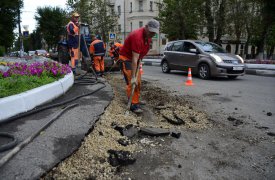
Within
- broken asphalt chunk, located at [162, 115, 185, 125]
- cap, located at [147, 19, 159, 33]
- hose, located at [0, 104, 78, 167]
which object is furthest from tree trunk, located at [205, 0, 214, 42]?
hose, located at [0, 104, 78, 167]

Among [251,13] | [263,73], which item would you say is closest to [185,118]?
[263,73]

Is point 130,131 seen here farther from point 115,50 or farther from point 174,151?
point 115,50

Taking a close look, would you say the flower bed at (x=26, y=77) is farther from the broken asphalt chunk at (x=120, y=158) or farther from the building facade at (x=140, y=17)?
the building facade at (x=140, y=17)

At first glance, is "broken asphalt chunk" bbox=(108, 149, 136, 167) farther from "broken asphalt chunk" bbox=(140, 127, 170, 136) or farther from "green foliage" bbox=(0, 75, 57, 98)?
"green foliage" bbox=(0, 75, 57, 98)

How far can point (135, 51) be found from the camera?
17.0ft

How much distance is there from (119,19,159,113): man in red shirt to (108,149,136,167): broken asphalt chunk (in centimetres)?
201

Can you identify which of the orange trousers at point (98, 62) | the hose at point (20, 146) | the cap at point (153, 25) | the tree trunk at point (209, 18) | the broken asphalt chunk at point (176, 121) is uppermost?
the tree trunk at point (209, 18)

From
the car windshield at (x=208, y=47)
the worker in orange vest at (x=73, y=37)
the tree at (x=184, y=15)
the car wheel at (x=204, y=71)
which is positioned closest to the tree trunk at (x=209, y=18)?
the tree at (x=184, y=15)

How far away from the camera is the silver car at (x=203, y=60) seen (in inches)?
447

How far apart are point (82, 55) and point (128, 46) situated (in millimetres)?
7484

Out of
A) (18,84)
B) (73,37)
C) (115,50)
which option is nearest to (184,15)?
(115,50)

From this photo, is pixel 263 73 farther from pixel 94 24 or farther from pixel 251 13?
pixel 94 24

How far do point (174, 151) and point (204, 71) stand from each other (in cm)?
844

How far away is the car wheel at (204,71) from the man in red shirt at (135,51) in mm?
6620
